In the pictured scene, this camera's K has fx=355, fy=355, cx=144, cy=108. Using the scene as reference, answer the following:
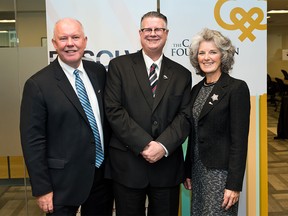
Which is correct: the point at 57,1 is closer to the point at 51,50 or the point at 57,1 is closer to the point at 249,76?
the point at 51,50

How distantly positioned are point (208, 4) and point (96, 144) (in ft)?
5.15

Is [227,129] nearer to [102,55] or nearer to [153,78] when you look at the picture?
[153,78]

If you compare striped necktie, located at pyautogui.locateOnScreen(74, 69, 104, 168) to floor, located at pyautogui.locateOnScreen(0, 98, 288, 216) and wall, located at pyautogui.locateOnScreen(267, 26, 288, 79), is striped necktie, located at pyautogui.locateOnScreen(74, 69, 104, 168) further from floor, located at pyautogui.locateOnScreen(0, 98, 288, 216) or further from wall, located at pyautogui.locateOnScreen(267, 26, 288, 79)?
wall, located at pyautogui.locateOnScreen(267, 26, 288, 79)

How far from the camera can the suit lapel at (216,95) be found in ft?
6.89

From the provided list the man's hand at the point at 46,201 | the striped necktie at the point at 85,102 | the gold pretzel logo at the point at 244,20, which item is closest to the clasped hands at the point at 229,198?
the striped necktie at the point at 85,102

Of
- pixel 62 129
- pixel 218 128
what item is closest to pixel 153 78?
pixel 218 128

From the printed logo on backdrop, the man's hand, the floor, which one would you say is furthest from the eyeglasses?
the floor

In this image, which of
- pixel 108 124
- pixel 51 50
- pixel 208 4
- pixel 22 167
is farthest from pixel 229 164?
pixel 22 167

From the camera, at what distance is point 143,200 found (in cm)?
231

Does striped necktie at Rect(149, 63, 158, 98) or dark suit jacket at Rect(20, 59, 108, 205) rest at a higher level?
striped necktie at Rect(149, 63, 158, 98)

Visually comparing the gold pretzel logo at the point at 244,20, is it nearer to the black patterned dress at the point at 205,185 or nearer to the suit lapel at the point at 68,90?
the black patterned dress at the point at 205,185

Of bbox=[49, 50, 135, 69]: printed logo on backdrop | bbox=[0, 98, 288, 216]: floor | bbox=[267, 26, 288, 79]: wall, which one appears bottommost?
bbox=[0, 98, 288, 216]: floor

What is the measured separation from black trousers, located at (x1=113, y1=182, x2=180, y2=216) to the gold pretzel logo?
1.47 metres

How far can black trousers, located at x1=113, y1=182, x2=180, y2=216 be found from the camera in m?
2.25
